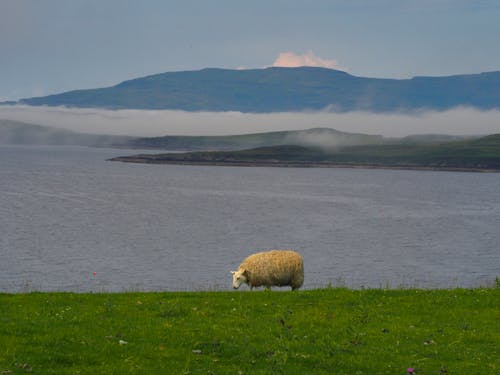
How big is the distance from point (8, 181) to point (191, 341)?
176m

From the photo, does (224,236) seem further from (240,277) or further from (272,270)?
(272,270)

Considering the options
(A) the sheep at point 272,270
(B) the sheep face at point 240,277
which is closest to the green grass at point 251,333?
(A) the sheep at point 272,270

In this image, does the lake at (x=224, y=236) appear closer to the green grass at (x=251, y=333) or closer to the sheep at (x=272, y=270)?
the green grass at (x=251, y=333)

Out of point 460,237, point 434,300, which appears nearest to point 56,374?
point 434,300

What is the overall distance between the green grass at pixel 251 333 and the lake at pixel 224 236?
4250 mm

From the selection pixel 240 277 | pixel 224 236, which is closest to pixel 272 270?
pixel 240 277

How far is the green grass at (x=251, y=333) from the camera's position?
14.4 meters

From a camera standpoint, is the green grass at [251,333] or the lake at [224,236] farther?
the lake at [224,236]

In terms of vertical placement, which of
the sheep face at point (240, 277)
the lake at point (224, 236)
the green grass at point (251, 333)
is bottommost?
the lake at point (224, 236)

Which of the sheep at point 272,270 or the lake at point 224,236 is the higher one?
the sheep at point 272,270

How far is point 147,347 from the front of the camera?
15.5 metres

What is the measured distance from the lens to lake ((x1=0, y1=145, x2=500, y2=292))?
59812 millimetres

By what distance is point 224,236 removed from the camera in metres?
88.9

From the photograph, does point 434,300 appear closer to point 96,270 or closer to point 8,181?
point 96,270
